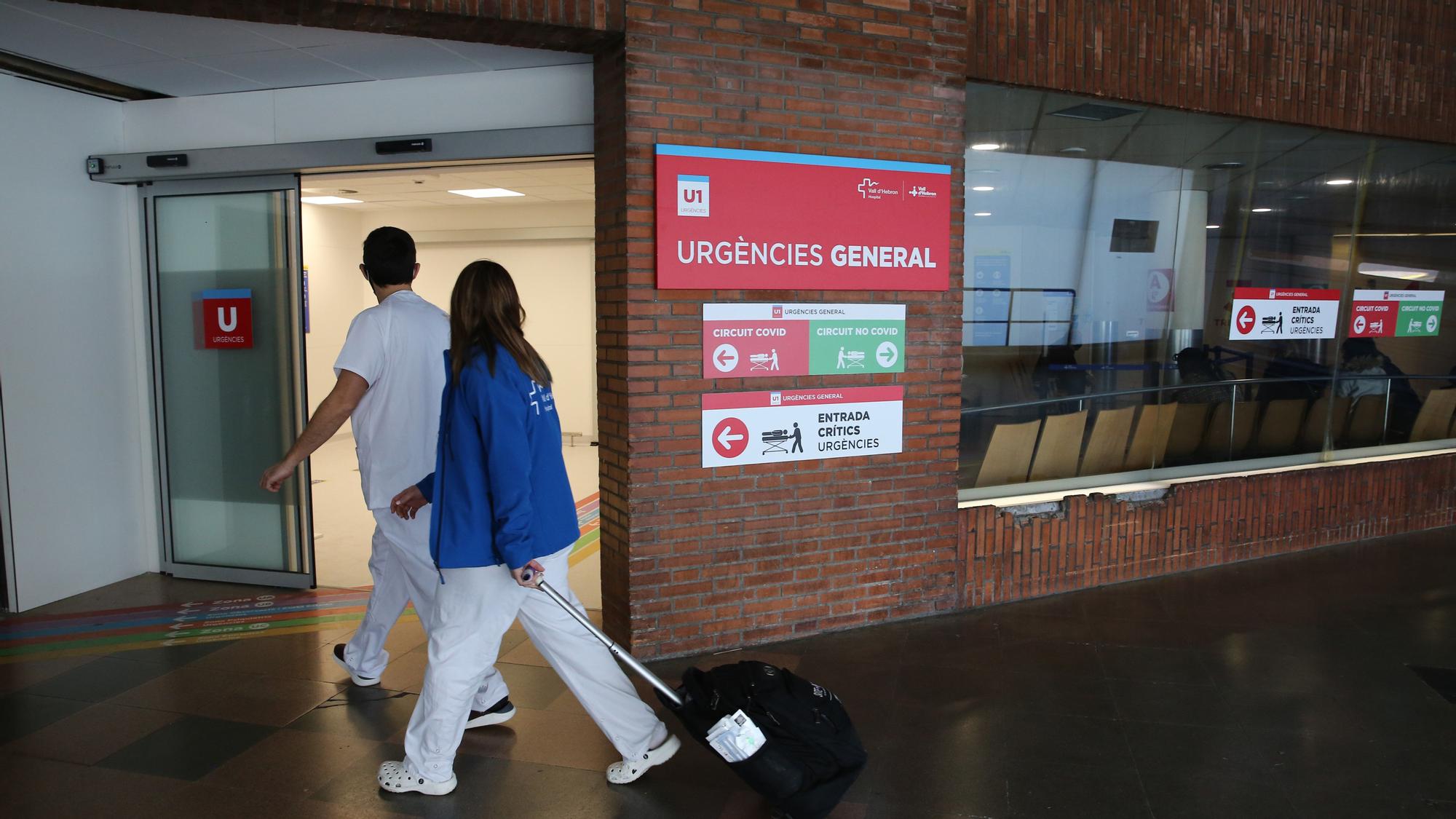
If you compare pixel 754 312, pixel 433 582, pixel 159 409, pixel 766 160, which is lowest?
pixel 433 582

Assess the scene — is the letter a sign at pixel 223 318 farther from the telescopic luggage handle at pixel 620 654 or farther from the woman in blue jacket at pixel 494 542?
the telescopic luggage handle at pixel 620 654

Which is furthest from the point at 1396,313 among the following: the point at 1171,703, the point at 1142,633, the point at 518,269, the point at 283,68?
the point at 518,269

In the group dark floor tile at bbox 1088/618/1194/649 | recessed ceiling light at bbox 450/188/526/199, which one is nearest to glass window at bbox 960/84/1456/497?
dark floor tile at bbox 1088/618/1194/649

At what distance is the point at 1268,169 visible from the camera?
273 inches

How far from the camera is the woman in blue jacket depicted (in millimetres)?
3137

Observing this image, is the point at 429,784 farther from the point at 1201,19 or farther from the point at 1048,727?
the point at 1201,19

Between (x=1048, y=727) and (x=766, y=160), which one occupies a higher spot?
(x=766, y=160)

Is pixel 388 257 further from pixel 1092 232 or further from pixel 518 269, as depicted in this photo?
pixel 518 269

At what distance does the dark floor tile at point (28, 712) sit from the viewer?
157 inches

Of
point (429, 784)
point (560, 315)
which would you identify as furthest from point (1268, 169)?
point (560, 315)

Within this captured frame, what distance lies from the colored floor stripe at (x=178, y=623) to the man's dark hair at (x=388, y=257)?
4.86 feet

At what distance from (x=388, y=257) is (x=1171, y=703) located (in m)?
3.86

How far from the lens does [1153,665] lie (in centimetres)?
474

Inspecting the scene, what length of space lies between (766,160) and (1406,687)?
12.7 ft
